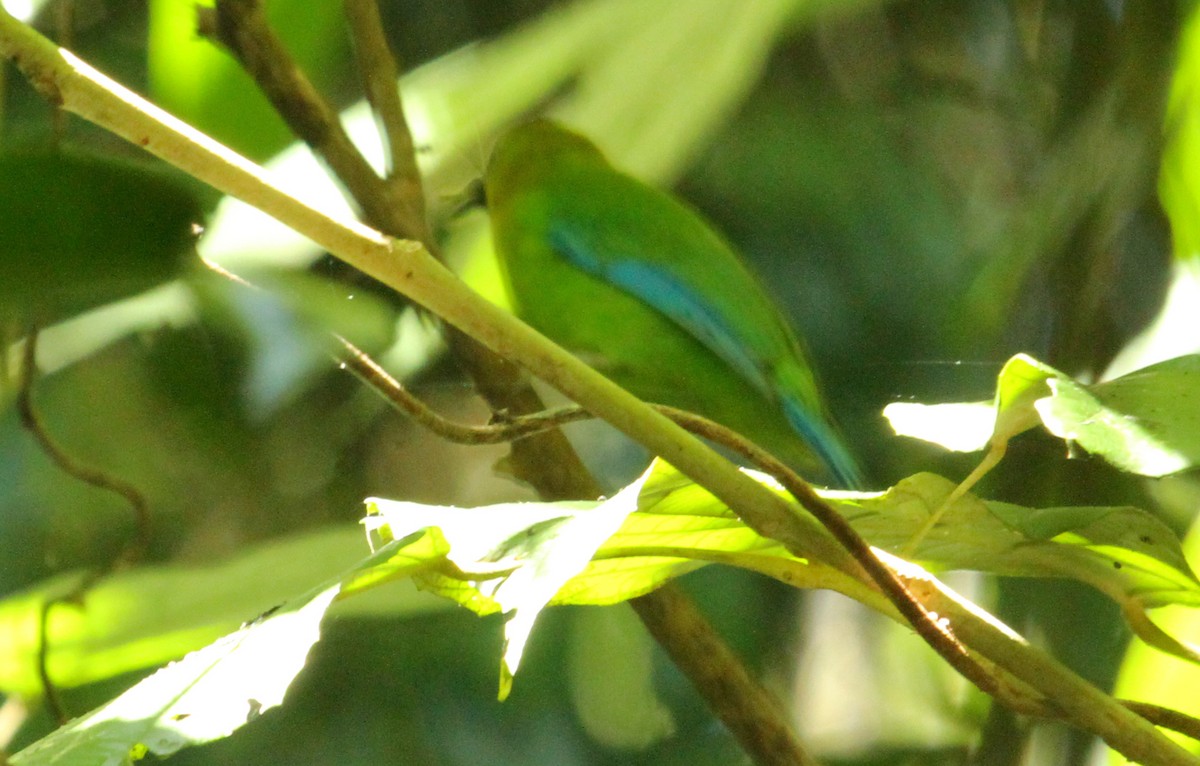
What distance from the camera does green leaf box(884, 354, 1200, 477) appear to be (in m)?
0.35

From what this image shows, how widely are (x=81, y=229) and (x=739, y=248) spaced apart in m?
0.56

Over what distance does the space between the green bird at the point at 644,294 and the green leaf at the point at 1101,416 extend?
1.19ft

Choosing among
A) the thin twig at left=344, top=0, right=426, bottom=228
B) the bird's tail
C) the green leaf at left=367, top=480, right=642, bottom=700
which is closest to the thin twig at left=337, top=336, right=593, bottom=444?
the green leaf at left=367, top=480, right=642, bottom=700

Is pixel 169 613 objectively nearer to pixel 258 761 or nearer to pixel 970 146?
pixel 258 761

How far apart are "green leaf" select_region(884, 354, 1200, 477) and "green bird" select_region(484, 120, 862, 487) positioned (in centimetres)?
36

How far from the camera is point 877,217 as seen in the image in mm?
1046

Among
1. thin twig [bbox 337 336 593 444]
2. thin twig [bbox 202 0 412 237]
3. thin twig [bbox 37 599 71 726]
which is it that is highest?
thin twig [bbox 202 0 412 237]

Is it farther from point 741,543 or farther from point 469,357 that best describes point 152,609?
point 741,543

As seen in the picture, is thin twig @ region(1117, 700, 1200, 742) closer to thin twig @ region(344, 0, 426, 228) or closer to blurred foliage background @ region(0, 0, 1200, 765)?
blurred foliage background @ region(0, 0, 1200, 765)

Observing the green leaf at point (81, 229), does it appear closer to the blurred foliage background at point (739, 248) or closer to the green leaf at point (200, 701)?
the blurred foliage background at point (739, 248)

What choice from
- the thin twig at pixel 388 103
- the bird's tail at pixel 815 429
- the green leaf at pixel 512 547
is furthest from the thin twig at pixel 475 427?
the bird's tail at pixel 815 429

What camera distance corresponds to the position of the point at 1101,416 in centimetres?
37

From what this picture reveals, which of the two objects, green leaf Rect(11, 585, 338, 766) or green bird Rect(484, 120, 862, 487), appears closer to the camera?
green leaf Rect(11, 585, 338, 766)

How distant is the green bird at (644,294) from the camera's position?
0.84m
